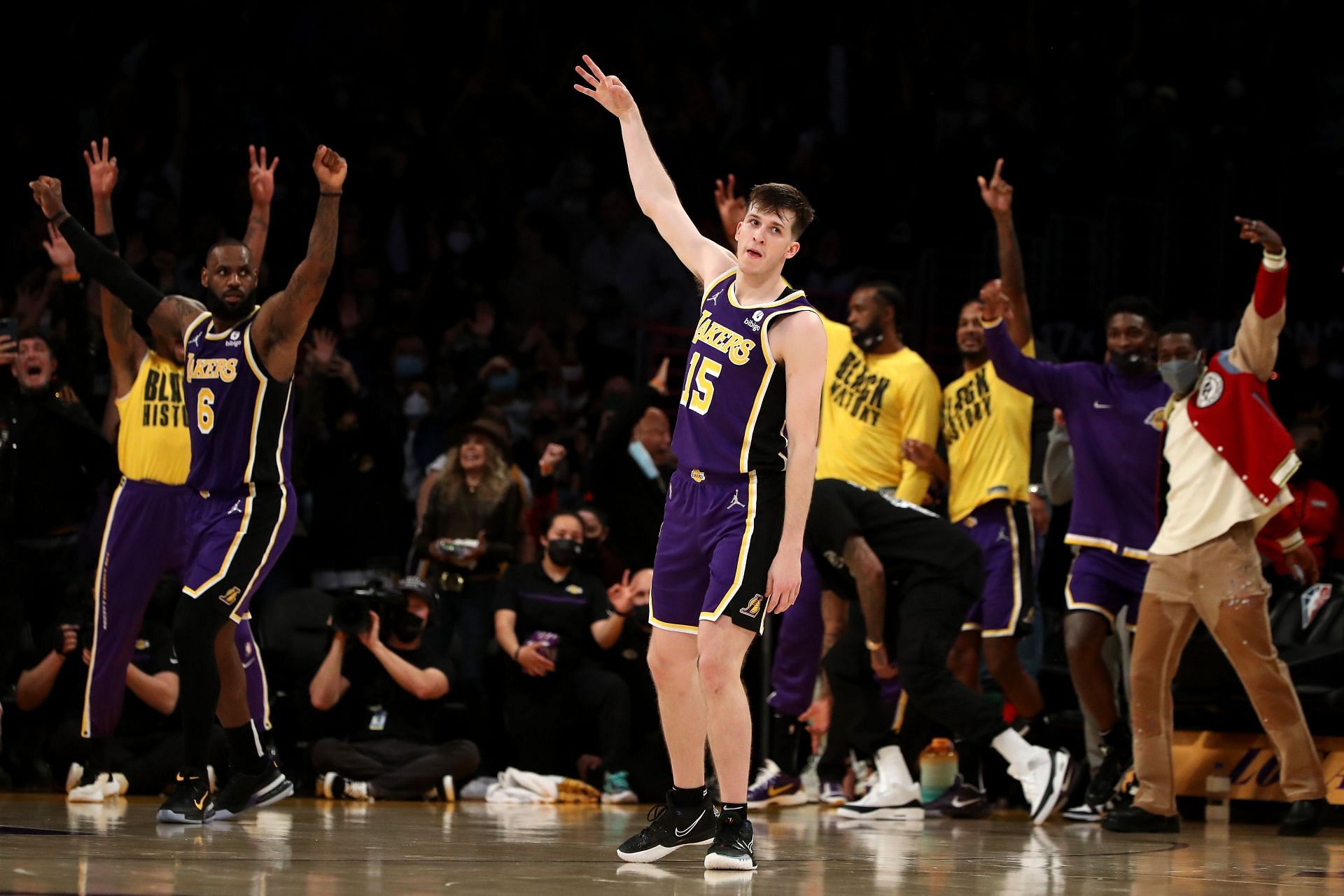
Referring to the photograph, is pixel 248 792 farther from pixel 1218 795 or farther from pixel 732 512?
pixel 1218 795

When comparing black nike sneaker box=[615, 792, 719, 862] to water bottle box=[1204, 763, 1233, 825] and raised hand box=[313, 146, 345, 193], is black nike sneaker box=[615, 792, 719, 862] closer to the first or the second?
raised hand box=[313, 146, 345, 193]

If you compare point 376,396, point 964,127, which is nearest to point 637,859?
point 376,396

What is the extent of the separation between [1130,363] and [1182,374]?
73 cm

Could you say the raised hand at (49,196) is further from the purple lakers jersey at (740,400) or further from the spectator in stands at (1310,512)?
the spectator in stands at (1310,512)

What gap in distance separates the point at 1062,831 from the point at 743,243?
132 inches

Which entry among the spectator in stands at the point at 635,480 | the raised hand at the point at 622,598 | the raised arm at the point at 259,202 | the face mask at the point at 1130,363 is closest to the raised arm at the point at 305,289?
the raised arm at the point at 259,202

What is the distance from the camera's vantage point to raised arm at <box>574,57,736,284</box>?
5727mm

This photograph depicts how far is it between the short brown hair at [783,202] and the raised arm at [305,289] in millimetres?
1853

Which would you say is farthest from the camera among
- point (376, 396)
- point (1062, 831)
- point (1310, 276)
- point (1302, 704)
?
point (1310, 276)

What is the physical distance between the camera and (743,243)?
5.40m

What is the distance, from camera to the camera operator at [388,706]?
8.94 m

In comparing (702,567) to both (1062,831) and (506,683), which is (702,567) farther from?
(506,683)

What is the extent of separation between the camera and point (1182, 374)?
24.3ft

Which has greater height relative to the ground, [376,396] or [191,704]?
[376,396]
